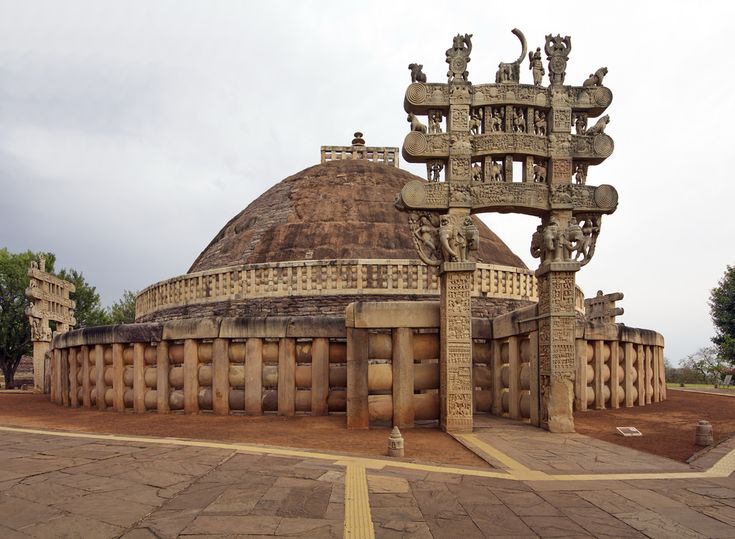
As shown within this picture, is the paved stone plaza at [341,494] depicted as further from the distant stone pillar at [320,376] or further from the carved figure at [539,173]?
the carved figure at [539,173]

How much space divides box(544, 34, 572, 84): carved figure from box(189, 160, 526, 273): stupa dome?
11.2 meters

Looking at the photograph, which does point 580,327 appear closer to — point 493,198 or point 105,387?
point 493,198

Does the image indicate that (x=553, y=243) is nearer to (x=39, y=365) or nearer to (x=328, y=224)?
(x=328, y=224)

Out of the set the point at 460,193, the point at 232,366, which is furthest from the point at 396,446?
the point at 460,193

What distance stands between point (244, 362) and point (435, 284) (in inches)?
332

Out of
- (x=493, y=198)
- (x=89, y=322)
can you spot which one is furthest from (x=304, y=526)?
(x=89, y=322)

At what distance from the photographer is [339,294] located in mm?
16938

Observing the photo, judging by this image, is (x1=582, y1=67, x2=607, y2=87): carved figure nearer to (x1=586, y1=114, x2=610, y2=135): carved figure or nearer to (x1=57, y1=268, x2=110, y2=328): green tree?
(x1=586, y1=114, x2=610, y2=135): carved figure

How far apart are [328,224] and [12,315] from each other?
21.7m

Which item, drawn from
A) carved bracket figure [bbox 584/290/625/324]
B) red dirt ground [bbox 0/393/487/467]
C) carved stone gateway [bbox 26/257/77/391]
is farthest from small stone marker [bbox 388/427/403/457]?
carved stone gateway [bbox 26/257/77/391]

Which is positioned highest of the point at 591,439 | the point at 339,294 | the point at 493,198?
the point at 493,198

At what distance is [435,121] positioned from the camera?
964cm

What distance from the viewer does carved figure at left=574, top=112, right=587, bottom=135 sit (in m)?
9.84

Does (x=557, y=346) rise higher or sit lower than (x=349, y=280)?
lower
